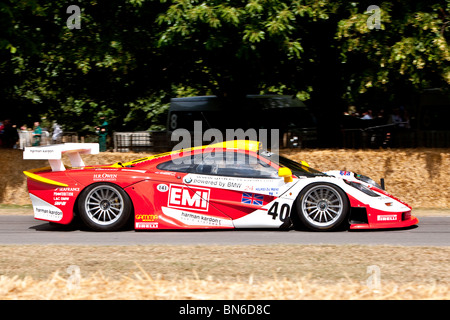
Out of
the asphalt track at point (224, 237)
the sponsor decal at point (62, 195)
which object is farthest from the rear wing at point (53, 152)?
the asphalt track at point (224, 237)

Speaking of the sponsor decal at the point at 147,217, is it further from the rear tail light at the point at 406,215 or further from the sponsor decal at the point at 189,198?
the rear tail light at the point at 406,215

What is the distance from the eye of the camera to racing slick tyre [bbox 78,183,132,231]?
9.23 m

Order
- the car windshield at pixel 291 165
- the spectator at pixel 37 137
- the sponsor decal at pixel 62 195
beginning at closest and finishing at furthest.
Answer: the sponsor decal at pixel 62 195 → the car windshield at pixel 291 165 → the spectator at pixel 37 137

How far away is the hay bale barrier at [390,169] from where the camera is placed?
12547 mm

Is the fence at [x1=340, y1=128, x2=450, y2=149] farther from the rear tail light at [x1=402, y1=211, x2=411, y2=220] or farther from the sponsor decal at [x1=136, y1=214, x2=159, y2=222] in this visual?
the sponsor decal at [x1=136, y1=214, x2=159, y2=222]

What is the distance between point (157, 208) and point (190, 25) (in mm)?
4511

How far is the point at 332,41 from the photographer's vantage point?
14.7m

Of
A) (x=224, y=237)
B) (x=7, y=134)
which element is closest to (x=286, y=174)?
(x=224, y=237)

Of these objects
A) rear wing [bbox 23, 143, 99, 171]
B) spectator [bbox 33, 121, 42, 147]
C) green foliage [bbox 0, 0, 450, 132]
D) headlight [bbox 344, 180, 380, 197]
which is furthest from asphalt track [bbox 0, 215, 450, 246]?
spectator [bbox 33, 121, 42, 147]

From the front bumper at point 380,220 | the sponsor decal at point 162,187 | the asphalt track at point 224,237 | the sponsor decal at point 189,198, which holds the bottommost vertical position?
the asphalt track at point 224,237

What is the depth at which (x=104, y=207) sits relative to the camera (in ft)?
30.6

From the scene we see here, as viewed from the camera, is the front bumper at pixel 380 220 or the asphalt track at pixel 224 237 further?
the front bumper at pixel 380 220

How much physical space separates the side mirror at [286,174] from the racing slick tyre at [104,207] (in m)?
2.21
